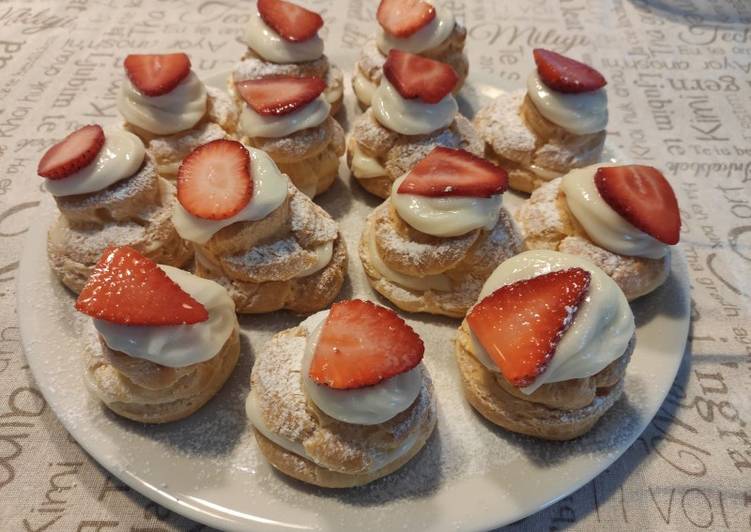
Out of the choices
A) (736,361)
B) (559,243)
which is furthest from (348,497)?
(736,361)

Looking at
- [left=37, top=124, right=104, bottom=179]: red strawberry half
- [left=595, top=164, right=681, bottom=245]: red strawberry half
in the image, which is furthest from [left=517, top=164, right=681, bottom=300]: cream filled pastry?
[left=37, top=124, right=104, bottom=179]: red strawberry half

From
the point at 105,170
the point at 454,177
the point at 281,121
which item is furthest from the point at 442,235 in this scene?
the point at 105,170

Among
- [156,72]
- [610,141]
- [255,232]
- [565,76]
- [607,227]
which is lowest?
[610,141]

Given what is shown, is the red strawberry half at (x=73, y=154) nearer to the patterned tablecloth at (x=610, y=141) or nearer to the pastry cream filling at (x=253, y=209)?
the pastry cream filling at (x=253, y=209)

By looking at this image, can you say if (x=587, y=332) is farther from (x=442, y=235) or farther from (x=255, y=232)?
(x=255, y=232)

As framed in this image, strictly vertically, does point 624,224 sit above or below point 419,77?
below

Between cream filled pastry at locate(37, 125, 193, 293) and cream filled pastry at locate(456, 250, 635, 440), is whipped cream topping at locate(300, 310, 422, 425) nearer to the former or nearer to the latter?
cream filled pastry at locate(456, 250, 635, 440)

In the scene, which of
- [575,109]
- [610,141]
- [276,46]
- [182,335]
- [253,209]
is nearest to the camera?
[182,335]
